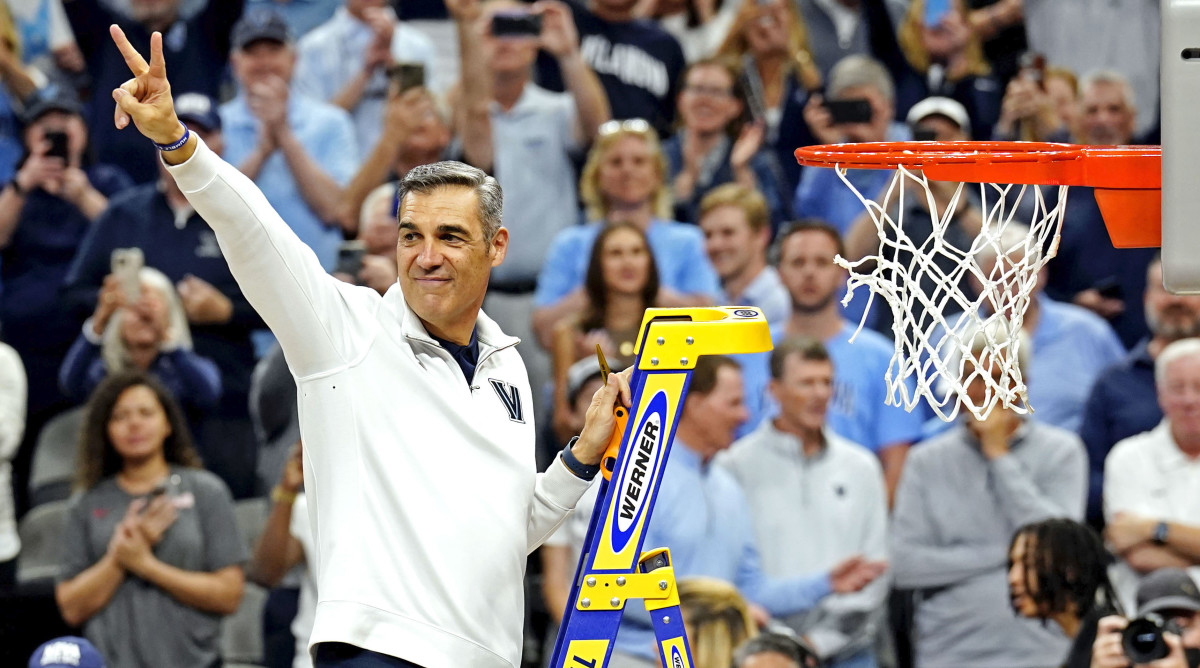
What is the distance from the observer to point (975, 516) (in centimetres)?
792

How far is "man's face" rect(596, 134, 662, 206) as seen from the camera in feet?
28.3

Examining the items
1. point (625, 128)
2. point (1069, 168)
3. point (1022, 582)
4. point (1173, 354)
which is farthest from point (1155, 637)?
point (625, 128)

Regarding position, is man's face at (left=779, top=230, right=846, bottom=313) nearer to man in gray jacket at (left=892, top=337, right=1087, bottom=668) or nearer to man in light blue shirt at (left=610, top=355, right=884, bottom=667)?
man in light blue shirt at (left=610, top=355, right=884, bottom=667)

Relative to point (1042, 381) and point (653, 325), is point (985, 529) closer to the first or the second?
point (1042, 381)

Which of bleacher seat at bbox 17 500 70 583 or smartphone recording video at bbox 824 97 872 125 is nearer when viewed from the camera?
bleacher seat at bbox 17 500 70 583

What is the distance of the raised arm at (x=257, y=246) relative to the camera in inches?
133

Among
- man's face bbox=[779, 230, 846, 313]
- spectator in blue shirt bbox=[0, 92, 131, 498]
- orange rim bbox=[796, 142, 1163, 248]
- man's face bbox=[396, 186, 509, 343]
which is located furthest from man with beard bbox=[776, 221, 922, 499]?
man's face bbox=[396, 186, 509, 343]

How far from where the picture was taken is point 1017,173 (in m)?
4.43

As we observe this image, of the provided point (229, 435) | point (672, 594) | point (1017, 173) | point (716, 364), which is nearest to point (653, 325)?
point (672, 594)

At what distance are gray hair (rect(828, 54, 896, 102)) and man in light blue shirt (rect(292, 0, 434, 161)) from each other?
2.51 m

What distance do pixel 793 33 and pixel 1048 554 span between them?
144 inches

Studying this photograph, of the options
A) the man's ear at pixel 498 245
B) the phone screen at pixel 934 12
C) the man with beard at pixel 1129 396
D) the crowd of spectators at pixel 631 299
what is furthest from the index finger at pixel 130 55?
the phone screen at pixel 934 12

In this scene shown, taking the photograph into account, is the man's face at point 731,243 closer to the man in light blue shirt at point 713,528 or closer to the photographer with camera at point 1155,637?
the man in light blue shirt at point 713,528

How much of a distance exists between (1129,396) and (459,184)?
5.58 metres
